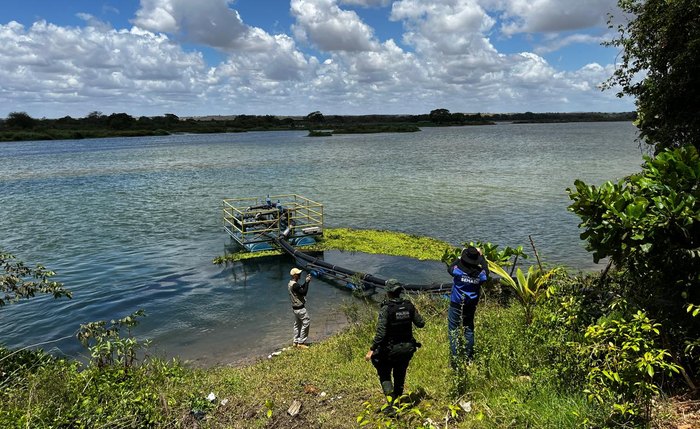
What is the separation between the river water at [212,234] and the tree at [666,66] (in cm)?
928

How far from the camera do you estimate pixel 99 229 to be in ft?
92.3

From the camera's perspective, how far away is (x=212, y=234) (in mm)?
26875

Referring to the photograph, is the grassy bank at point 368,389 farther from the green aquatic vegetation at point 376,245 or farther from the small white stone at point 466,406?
the green aquatic vegetation at point 376,245

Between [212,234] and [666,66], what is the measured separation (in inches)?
896

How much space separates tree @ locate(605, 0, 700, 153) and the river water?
30.5 feet

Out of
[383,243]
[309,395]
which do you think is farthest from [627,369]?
[383,243]

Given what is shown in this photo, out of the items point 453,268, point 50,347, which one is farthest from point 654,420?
point 50,347

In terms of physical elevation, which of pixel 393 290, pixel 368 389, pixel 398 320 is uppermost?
pixel 393 290

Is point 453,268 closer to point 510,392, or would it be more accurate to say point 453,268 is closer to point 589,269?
point 510,392

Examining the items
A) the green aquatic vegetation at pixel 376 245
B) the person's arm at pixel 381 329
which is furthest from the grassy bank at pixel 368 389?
the green aquatic vegetation at pixel 376 245

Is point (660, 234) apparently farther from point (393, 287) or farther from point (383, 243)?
point (383, 243)

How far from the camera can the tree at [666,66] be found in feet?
31.2

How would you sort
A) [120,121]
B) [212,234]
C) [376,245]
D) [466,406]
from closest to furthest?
1. [466,406]
2. [376,245]
3. [212,234]
4. [120,121]

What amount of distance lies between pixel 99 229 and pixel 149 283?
39.4 feet
